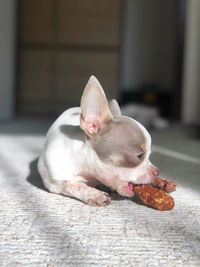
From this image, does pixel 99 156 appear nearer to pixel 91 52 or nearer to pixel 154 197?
pixel 154 197

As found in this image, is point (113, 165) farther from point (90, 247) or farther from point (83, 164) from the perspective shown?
point (90, 247)

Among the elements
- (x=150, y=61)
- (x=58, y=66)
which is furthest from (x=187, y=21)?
(x=58, y=66)

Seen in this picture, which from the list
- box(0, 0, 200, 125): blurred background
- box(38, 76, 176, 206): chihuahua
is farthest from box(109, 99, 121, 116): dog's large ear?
box(0, 0, 200, 125): blurred background

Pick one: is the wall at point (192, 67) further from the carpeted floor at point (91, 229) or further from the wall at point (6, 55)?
the carpeted floor at point (91, 229)

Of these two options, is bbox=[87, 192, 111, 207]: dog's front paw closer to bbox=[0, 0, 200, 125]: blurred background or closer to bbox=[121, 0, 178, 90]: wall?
bbox=[0, 0, 200, 125]: blurred background

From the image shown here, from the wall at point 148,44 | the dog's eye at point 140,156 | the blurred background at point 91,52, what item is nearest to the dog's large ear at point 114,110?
the dog's eye at point 140,156

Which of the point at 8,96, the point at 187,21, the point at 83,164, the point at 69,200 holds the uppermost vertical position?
the point at 187,21
